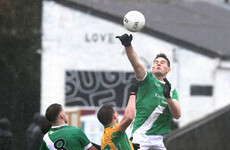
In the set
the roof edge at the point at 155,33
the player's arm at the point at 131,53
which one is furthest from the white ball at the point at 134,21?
the roof edge at the point at 155,33

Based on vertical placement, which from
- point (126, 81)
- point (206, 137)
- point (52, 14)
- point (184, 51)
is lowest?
point (206, 137)

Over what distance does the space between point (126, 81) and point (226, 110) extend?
10.5 ft

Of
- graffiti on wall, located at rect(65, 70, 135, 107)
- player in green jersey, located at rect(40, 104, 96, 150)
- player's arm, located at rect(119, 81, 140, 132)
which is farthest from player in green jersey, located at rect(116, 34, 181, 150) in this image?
graffiti on wall, located at rect(65, 70, 135, 107)

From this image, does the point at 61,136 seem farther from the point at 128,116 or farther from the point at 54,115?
the point at 128,116

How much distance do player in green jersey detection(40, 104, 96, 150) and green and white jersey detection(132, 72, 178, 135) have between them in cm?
76

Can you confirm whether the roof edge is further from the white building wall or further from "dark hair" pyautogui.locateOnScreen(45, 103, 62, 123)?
"dark hair" pyautogui.locateOnScreen(45, 103, 62, 123)

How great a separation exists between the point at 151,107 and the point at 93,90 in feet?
25.1

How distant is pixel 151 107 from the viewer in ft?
17.9

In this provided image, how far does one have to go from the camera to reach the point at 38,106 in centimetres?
1184

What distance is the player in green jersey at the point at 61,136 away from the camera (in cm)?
491

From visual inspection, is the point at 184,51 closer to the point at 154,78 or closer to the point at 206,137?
the point at 206,137

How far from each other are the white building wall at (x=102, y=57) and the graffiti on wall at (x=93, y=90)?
0.16 metres

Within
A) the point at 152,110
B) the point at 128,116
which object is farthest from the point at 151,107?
the point at 128,116

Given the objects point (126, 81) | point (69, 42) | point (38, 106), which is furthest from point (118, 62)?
point (38, 106)
